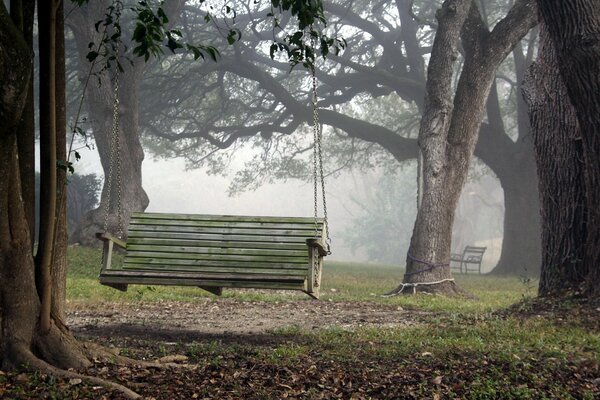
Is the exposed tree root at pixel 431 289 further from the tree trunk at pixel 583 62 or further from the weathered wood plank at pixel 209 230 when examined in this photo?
the weathered wood plank at pixel 209 230

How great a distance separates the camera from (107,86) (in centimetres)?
2084

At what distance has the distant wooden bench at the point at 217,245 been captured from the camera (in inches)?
319

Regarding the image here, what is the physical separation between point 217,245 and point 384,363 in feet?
8.88

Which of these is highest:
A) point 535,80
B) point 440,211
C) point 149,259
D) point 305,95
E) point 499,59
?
point 305,95

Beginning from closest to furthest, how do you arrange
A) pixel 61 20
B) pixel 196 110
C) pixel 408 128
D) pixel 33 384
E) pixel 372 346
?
pixel 33 384 < pixel 61 20 < pixel 372 346 < pixel 196 110 < pixel 408 128

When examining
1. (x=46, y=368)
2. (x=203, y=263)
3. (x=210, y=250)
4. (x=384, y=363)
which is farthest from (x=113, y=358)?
(x=210, y=250)

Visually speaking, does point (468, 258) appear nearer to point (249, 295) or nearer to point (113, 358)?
point (249, 295)

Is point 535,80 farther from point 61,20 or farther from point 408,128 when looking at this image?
point 408,128

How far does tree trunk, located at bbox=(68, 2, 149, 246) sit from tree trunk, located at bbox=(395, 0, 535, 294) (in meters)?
8.21

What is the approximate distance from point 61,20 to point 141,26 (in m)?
0.83

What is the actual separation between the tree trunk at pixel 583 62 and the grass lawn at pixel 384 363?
1.50m

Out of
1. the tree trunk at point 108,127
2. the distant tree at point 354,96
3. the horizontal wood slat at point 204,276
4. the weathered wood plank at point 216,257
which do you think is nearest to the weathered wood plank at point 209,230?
the weathered wood plank at point 216,257

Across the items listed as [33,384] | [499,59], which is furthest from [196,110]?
[33,384]

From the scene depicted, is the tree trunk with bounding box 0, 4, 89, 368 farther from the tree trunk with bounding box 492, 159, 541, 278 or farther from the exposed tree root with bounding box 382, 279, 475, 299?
the tree trunk with bounding box 492, 159, 541, 278
